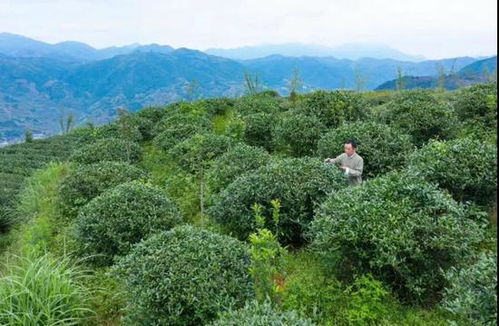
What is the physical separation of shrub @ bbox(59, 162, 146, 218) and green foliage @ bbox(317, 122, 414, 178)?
Answer: 4867 mm

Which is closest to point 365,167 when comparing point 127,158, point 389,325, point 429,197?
point 429,197

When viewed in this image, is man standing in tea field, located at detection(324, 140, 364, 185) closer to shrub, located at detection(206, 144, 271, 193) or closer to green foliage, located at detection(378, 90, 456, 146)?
shrub, located at detection(206, 144, 271, 193)

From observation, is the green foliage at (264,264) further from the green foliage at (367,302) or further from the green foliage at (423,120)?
the green foliage at (423,120)

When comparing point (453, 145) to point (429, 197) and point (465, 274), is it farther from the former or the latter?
point (465, 274)

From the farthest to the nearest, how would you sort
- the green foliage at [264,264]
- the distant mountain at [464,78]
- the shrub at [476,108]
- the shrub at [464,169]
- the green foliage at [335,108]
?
1. the distant mountain at [464,78]
2. the green foliage at [335,108]
3. the shrub at [476,108]
4. the shrub at [464,169]
5. the green foliage at [264,264]

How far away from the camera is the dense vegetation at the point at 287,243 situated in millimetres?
5277

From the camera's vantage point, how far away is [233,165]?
9.92 metres

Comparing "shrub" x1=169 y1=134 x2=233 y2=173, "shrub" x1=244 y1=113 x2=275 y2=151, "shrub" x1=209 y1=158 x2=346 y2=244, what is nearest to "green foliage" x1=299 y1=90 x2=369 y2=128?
"shrub" x1=244 y1=113 x2=275 y2=151

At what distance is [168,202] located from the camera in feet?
28.1

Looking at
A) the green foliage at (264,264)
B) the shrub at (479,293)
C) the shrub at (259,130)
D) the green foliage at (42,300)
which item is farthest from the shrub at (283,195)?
the shrub at (259,130)

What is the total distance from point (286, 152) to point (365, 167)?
3900 mm

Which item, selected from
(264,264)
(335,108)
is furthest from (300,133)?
(264,264)

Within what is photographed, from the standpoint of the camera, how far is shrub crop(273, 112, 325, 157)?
12305 mm

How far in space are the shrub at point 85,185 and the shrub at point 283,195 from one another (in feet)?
11.3
